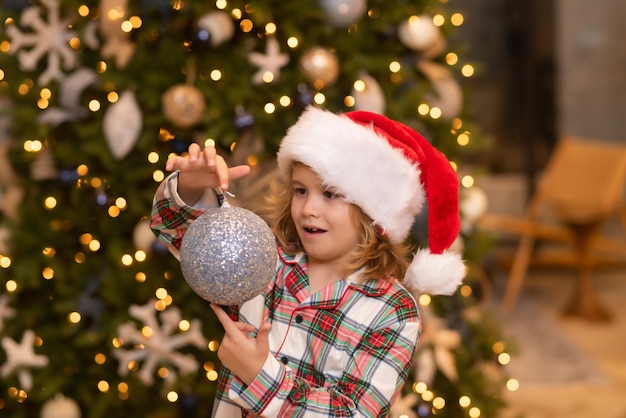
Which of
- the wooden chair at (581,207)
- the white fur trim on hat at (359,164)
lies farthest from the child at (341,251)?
the wooden chair at (581,207)

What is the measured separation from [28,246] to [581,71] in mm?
4213

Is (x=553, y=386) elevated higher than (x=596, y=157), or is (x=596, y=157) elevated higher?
(x=596, y=157)

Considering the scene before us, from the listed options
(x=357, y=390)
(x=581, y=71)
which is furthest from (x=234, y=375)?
(x=581, y=71)

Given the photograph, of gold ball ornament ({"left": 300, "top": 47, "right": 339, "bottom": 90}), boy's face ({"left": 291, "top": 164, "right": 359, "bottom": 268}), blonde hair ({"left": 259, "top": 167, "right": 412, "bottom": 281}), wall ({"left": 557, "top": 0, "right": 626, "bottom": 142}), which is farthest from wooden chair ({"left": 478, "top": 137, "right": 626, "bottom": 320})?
boy's face ({"left": 291, "top": 164, "right": 359, "bottom": 268})

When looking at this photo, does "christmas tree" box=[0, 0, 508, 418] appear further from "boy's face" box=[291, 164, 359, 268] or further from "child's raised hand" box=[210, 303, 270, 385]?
"child's raised hand" box=[210, 303, 270, 385]

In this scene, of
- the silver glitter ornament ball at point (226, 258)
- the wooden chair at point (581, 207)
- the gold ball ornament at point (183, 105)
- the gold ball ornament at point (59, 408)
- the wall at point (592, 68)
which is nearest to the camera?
the silver glitter ornament ball at point (226, 258)

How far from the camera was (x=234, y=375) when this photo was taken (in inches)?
46.6

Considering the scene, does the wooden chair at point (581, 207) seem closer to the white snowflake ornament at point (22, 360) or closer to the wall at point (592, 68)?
the wall at point (592, 68)

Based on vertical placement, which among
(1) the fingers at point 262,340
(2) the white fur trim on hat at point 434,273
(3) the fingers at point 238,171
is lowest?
(1) the fingers at point 262,340

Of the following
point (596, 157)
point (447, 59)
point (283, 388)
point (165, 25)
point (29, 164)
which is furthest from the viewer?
point (596, 157)

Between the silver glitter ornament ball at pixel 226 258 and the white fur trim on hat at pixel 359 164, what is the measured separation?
0.70 feet

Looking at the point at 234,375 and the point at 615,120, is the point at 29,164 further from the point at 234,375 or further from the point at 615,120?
the point at 615,120

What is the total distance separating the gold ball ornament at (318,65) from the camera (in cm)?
223

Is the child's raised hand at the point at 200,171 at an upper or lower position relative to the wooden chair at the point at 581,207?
upper
